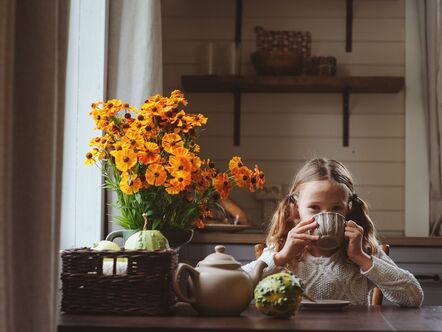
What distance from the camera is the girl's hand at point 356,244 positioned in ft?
6.28

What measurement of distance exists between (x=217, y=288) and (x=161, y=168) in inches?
14.2

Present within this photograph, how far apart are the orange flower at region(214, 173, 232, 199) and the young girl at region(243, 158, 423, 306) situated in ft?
0.72

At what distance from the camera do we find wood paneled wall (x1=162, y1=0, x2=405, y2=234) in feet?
12.4

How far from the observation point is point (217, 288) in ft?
5.01

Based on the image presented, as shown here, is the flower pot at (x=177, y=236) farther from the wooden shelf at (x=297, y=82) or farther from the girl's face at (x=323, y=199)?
the wooden shelf at (x=297, y=82)

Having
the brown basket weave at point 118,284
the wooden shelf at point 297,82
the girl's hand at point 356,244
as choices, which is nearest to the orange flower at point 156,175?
the brown basket weave at point 118,284

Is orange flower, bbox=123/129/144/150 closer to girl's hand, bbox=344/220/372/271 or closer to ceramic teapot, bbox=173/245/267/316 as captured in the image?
ceramic teapot, bbox=173/245/267/316

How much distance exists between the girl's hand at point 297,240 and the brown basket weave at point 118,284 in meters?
0.41

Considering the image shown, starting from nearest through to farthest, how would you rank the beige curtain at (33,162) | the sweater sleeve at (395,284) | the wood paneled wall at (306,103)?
the beige curtain at (33,162) → the sweater sleeve at (395,284) → the wood paneled wall at (306,103)

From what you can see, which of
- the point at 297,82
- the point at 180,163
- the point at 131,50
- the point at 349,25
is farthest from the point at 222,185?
the point at 349,25

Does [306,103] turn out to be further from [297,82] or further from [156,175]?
[156,175]

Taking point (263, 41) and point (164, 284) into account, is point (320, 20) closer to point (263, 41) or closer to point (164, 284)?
point (263, 41)

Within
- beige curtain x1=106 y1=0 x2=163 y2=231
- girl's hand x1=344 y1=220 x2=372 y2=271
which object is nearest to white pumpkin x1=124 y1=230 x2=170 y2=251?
girl's hand x1=344 y1=220 x2=372 y2=271

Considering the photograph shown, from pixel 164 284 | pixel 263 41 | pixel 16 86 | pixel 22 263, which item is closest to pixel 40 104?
pixel 16 86
